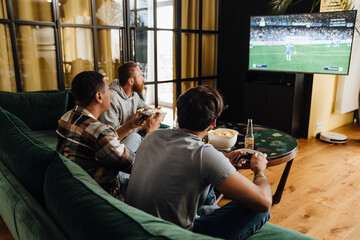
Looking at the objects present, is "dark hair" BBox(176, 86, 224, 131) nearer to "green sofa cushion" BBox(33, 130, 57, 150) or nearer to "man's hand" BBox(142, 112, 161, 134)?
"man's hand" BBox(142, 112, 161, 134)

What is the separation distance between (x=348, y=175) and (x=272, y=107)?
54.4 inches

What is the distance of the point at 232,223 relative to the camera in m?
1.12

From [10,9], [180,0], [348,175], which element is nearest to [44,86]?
[10,9]

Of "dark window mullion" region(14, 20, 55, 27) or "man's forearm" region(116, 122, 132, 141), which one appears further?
"dark window mullion" region(14, 20, 55, 27)

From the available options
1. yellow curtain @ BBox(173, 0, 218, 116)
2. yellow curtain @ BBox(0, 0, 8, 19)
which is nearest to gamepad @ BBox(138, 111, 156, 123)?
yellow curtain @ BBox(0, 0, 8, 19)

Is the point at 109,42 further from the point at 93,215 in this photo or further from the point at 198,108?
the point at 93,215

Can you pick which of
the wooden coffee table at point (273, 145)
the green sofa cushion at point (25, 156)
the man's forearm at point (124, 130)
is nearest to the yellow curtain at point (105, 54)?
the man's forearm at point (124, 130)

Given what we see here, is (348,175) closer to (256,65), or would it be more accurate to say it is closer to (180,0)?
(256,65)

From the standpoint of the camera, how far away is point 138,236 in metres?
0.60

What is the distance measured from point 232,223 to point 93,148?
652mm

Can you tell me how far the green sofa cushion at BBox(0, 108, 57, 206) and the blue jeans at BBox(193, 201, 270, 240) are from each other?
589 mm

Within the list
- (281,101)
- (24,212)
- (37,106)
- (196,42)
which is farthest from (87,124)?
(196,42)

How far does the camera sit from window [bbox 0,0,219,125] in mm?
2955

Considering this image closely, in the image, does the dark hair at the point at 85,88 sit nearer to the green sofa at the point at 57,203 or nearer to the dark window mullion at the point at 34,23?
the green sofa at the point at 57,203
